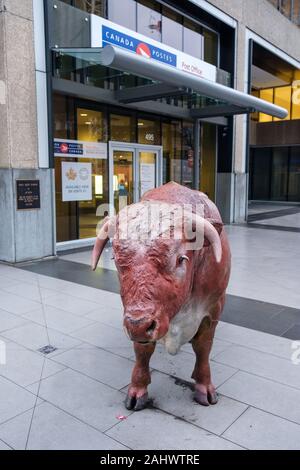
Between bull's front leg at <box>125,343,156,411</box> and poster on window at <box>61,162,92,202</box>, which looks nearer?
bull's front leg at <box>125,343,156,411</box>

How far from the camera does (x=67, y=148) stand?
9633 millimetres

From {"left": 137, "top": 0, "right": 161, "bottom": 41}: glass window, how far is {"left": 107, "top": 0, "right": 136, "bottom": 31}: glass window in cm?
22

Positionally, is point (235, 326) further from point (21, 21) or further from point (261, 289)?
point (21, 21)

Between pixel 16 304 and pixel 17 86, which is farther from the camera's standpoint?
pixel 17 86

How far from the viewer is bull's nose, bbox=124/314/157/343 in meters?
2.21

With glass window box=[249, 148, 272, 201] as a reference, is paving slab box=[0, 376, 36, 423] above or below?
below

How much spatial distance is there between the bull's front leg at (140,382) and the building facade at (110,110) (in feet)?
17.6

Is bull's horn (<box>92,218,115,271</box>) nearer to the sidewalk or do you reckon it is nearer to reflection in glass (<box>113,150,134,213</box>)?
the sidewalk

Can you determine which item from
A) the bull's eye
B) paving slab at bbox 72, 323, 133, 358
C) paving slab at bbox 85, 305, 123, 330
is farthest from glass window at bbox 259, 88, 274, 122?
the bull's eye

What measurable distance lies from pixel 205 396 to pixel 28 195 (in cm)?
590

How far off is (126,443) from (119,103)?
881 centimetres

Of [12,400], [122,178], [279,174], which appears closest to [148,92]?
[122,178]

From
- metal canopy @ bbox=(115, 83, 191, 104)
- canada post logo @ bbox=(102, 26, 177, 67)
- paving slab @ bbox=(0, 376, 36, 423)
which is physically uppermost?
canada post logo @ bbox=(102, 26, 177, 67)

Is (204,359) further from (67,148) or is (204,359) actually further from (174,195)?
(67,148)
